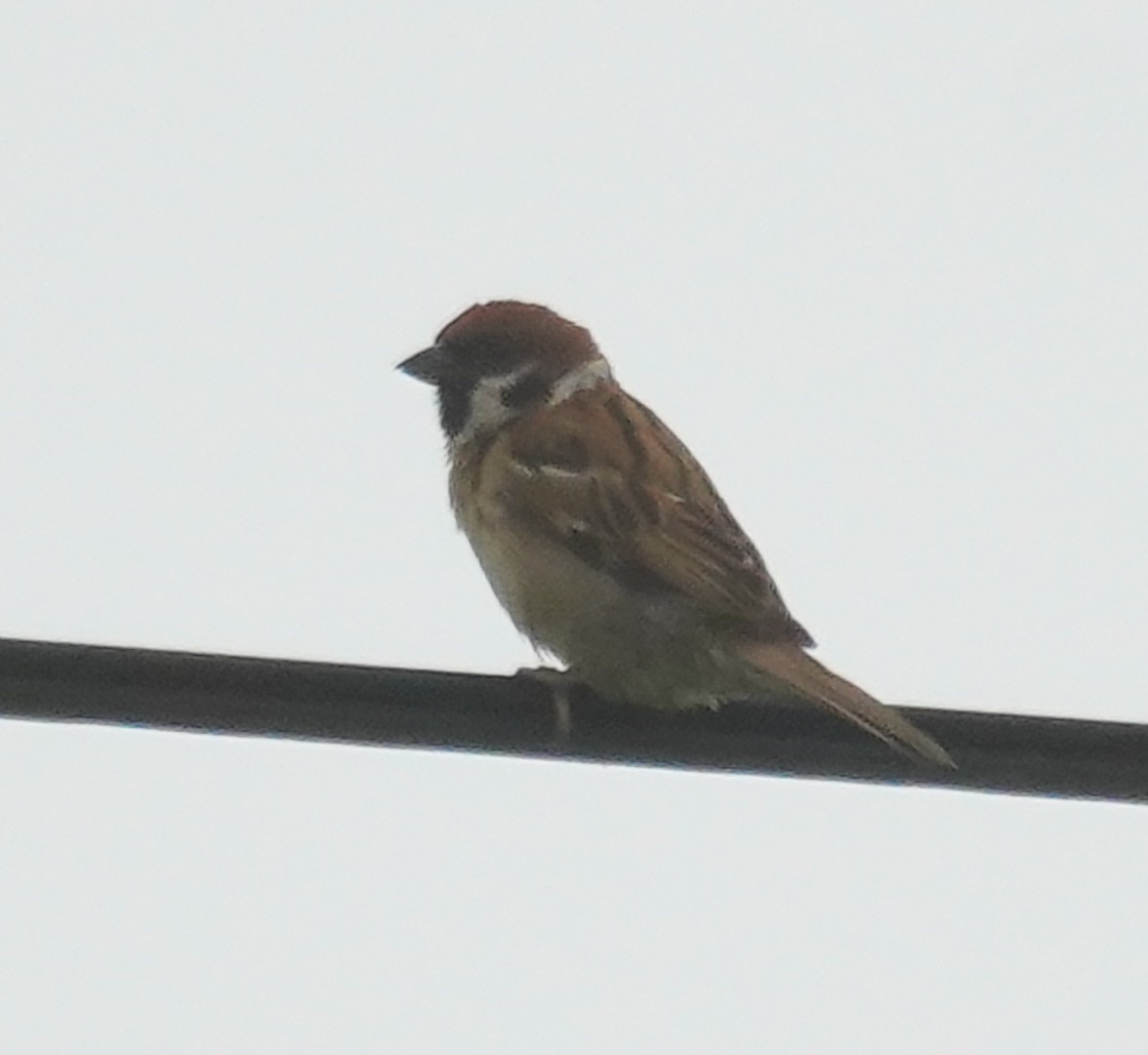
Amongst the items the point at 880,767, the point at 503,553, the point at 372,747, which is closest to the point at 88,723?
the point at 372,747

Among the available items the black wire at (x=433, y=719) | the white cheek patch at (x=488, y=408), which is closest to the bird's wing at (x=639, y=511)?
the white cheek patch at (x=488, y=408)

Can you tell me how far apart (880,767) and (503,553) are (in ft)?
5.10

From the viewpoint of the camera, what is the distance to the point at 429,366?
4688 millimetres

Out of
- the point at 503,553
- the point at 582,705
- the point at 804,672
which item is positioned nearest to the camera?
the point at 582,705

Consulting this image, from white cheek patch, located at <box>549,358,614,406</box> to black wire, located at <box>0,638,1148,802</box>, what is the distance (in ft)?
6.37

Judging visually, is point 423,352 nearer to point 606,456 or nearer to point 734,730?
point 606,456

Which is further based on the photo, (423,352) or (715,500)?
(423,352)

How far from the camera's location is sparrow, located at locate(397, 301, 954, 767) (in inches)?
148

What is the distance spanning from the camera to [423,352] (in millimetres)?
4707

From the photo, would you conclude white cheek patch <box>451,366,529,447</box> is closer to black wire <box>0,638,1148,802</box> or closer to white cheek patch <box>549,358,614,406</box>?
white cheek patch <box>549,358,614,406</box>

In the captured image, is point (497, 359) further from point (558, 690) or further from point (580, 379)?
point (558, 690)

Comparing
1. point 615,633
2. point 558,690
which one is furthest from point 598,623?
point 558,690

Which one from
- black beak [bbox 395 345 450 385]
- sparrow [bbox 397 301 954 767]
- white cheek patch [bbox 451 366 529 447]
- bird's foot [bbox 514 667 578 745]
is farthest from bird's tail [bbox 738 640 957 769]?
black beak [bbox 395 345 450 385]

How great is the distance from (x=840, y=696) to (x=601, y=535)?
0.86 m
